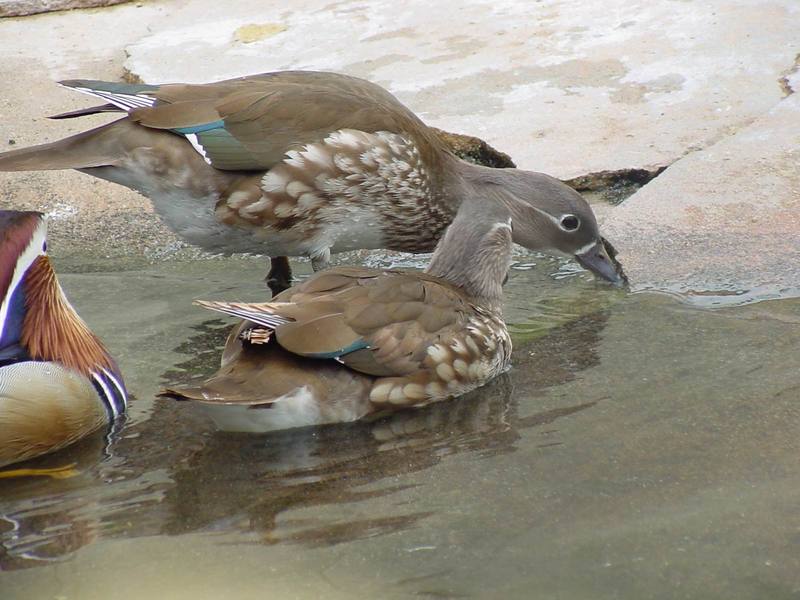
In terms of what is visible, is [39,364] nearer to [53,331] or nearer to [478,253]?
[53,331]

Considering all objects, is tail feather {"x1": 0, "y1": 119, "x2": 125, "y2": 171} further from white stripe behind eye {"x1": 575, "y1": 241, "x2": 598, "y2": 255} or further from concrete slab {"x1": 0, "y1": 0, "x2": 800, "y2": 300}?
white stripe behind eye {"x1": 575, "y1": 241, "x2": 598, "y2": 255}

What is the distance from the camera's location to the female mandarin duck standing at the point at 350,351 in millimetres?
3609

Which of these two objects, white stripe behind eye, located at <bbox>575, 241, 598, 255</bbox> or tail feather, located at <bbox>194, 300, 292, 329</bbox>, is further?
white stripe behind eye, located at <bbox>575, 241, 598, 255</bbox>

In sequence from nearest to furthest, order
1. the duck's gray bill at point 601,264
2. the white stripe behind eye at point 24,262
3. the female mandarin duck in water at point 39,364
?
the female mandarin duck in water at point 39,364, the white stripe behind eye at point 24,262, the duck's gray bill at point 601,264

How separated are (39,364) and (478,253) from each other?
5.51 ft

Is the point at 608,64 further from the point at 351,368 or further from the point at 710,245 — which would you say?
the point at 351,368

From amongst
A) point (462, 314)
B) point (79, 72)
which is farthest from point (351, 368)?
point (79, 72)

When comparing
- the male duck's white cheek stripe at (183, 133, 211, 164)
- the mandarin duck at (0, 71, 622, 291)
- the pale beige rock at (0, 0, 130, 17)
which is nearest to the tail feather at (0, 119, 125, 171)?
the mandarin duck at (0, 71, 622, 291)

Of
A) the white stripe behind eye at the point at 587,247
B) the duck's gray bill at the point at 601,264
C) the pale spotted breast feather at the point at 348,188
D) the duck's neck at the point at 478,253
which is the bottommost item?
the duck's gray bill at the point at 601,264

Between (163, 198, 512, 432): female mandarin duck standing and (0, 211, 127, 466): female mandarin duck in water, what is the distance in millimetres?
365

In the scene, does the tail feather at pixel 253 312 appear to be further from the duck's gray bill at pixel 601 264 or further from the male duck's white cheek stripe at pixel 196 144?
the duck's gray bill at pixel 601 264

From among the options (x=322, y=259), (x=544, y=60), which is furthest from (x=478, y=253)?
(x=544, y=60)

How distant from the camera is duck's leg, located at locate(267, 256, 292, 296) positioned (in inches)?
197

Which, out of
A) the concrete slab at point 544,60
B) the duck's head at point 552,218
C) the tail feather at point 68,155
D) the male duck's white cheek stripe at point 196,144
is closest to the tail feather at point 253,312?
the male duck's white cheek stripe at point 196,144
